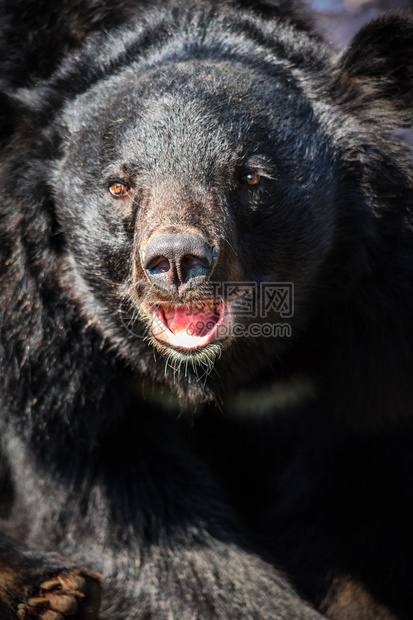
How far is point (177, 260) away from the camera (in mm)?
3258

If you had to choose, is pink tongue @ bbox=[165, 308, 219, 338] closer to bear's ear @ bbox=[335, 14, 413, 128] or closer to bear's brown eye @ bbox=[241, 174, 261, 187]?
bear's brown eye @ bbox=[241, 174, 261, 187]

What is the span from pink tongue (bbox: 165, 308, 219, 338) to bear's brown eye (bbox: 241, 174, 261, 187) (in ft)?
1.78

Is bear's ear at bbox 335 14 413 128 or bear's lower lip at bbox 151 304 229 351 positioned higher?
bear's ear at bbox 335 14 413 128

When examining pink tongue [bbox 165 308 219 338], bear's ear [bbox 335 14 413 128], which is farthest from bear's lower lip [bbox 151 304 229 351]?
bear's ear [bbox 335 14 413 128]

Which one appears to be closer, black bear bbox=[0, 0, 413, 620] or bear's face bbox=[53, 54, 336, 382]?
bear's face bbox=[53, 54, 336, 382]

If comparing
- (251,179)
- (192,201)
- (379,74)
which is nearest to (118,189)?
(192,201)

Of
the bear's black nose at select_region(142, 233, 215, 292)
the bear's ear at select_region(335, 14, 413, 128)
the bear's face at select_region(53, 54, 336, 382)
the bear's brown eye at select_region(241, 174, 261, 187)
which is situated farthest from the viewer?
the bear's ear at select_region(335, 14, 413, 128)

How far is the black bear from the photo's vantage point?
3.72 m

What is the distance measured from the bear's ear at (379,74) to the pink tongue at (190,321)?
1.20m

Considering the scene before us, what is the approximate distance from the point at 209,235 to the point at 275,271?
567 mm

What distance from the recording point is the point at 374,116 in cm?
402

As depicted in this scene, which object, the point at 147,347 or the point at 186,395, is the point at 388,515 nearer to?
the point at 186,395

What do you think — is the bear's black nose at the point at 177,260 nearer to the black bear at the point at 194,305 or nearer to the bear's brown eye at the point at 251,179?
the black bear at the point at 194,305

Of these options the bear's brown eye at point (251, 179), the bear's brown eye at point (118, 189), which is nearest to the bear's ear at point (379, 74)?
the bear's brown eye at point (251, 179)
